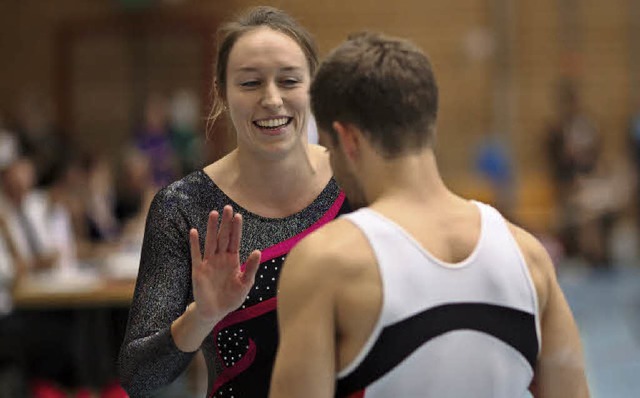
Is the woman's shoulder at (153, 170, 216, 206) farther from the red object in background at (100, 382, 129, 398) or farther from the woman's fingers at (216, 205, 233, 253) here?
the red object in background at (100, 382, 129, 398)

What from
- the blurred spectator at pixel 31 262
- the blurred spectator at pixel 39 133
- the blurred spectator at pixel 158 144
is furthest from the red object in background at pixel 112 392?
the blurred spectator at pixel 158 144

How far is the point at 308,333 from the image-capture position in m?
1.81

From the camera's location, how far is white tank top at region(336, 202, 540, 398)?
5.98ft

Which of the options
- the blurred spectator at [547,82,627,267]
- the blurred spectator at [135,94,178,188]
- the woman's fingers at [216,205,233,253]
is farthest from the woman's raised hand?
the blurred spectator at [547,82,627,267]

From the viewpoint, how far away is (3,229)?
6.58 metres

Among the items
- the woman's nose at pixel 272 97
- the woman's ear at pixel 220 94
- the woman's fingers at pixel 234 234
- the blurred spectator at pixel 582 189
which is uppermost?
the woman's nose at pixel 272 97

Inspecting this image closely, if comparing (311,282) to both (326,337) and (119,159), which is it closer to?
(326,337)

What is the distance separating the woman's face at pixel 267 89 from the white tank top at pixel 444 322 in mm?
640

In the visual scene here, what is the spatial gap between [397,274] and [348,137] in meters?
0.24

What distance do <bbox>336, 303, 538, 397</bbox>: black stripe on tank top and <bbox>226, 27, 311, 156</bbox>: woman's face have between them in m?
0.76

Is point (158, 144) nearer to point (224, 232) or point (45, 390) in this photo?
point (45, 390)

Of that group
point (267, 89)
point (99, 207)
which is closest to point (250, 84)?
point (267, 89)

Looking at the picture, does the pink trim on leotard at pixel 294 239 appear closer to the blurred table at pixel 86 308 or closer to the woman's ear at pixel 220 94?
the woman's ear at pixel 220 94

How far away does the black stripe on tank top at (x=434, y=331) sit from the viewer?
1821 mm
